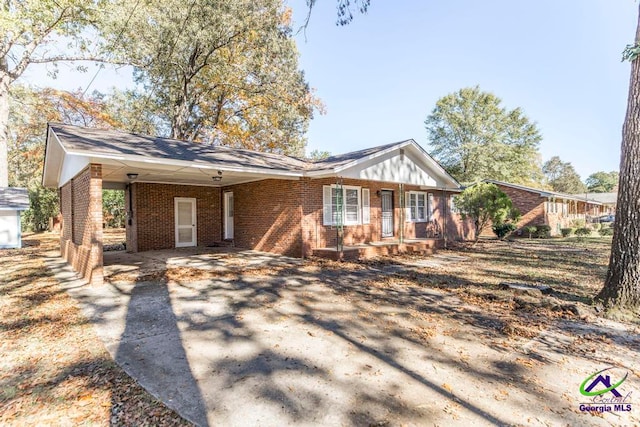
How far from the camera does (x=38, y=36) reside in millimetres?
15094

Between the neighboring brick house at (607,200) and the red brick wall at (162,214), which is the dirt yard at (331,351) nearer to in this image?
the red brick wall at (162,214)

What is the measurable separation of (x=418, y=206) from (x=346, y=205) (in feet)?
17.9

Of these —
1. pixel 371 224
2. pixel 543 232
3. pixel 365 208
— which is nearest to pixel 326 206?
pixel 365 208

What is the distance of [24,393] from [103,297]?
141 inches

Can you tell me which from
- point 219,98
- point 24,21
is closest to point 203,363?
point 24,21

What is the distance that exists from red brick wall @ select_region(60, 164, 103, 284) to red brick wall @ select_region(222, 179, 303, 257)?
5.37m

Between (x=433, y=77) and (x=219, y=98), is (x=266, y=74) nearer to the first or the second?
(x=219, y=98)

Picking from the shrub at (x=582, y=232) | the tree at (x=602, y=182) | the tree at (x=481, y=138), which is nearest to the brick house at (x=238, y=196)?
the shrub at (x=582, y=232)

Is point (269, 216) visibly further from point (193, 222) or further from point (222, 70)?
point (222, 70)

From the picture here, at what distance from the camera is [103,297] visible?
251 inches

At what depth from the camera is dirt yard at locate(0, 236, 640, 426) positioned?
280 centimetres

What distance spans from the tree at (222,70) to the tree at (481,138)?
60.6ft

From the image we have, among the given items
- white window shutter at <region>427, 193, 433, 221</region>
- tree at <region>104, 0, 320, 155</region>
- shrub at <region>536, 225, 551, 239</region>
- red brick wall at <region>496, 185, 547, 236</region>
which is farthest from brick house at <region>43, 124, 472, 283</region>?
red brick wall at <region>496, 185, 547, 236</region>

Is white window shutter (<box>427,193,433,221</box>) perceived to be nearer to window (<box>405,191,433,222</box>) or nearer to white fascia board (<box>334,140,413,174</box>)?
window (<box>405,191,433,222</box>)
